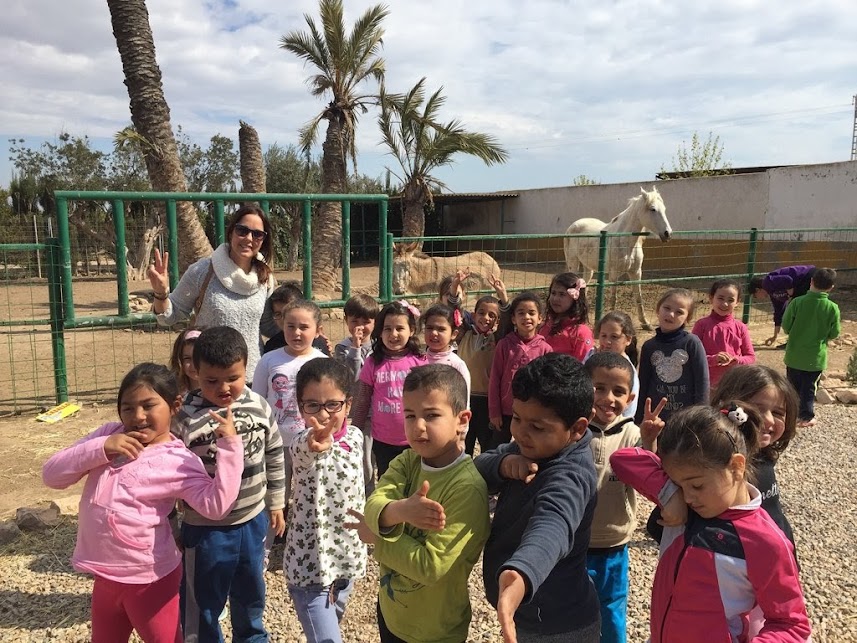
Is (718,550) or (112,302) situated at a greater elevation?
(718,550)

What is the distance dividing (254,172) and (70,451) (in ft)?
36.3

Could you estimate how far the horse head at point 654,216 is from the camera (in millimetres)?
9148

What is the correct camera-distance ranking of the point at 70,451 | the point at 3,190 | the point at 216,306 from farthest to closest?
the point at 3,190, the point at 216,306, the point at 70,451

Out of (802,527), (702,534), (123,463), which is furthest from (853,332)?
(123,463)

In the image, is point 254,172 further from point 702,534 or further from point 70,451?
point 702,534

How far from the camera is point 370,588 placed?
2930 mm

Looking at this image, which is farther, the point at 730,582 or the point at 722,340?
the point at 722,340

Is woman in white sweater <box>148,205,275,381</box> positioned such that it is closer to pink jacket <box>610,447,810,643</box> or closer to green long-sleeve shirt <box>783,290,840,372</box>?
pink jacket <box>610,447,810,643</box>

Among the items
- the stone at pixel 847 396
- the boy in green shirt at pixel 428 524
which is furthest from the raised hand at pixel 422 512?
the stone at pixel 847 396

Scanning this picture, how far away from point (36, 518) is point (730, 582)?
3518mm

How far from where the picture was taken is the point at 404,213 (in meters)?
17.7

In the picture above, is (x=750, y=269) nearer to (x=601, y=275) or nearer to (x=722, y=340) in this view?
(x=601, y=275)

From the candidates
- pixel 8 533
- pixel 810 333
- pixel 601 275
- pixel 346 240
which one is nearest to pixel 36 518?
pixel 8 533

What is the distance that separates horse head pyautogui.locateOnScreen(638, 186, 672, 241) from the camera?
9.15 m
